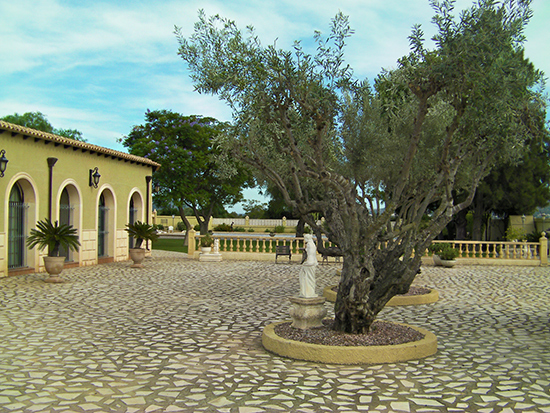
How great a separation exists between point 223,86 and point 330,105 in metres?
1.63

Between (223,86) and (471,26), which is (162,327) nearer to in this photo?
(223,86)

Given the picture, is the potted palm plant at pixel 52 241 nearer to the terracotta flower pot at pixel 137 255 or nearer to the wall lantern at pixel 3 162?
the wall lantern at pixel 3 162

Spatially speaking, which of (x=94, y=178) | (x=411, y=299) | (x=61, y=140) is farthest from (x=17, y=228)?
(x=411, y=299)

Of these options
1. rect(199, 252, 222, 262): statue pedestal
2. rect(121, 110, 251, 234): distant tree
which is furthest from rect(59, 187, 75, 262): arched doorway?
rect(121, 110, 251, 234): distant tree

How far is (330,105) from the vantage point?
23.0 ft

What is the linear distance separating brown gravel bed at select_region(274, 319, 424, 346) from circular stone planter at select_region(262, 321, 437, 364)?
0.88 feet

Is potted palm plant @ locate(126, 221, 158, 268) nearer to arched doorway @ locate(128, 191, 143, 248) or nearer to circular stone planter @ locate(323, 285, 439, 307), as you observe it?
arched doorway @ locate(128, 191, 143, 248)

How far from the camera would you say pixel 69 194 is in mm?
17828

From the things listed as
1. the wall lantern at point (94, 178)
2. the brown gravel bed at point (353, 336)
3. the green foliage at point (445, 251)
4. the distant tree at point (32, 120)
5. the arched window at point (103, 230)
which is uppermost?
the distant tree at point (32, 120)

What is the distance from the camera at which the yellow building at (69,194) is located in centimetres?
1461

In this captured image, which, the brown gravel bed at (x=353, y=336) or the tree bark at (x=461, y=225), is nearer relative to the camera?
the brown gravel bed at (x=353, y=336)

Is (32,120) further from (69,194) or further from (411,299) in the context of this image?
(411,299)

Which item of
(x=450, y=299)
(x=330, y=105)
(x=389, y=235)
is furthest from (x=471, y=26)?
(x=450, y=299)

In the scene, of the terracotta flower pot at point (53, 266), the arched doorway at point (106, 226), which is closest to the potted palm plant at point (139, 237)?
the arched doorway at point (106, 226)
